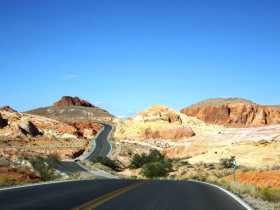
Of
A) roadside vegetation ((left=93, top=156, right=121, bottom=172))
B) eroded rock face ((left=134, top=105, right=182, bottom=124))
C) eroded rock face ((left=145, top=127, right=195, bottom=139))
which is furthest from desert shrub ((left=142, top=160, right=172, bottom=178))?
eroded rock face ((left=134, top=105, right=182, bottom=124))

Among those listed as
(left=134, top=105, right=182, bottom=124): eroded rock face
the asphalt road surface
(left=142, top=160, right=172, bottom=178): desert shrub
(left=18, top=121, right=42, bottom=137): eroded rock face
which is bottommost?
(left=142, top=160, right=172, bottom=178): desert shrub

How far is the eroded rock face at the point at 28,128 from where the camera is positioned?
12075 centimetres

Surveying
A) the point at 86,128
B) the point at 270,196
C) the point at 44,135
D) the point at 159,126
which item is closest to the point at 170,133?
the point at 159,126

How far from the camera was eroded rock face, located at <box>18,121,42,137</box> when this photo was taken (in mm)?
120750

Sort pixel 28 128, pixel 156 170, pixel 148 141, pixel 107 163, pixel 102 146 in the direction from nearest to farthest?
pixel 156 170 < pixel 107 163 < pixel 102 146 < pixel 148 141 < pixel 28 128

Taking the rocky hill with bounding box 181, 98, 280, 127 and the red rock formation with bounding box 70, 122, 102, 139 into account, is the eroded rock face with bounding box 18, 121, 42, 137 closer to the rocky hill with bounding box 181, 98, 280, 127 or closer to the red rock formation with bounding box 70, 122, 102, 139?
the red rock formation with bounding box 70, 122, 102, 139

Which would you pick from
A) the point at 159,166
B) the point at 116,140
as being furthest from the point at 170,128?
the point at 159,166

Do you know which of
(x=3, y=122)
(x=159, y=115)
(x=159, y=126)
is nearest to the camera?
(x=3, y=122)

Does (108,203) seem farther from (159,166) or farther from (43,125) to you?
(43,125)

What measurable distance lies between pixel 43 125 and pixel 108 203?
119 metres

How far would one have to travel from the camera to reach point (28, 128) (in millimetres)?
122062

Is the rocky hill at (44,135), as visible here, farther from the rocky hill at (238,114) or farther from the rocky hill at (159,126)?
the rocky hill at (238,114)

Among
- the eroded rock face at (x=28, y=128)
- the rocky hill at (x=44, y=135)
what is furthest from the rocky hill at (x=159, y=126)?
the eroded rock face at (x=28, y=128)

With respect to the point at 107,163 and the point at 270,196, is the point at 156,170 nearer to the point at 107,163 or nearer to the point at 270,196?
the point at 107,163
